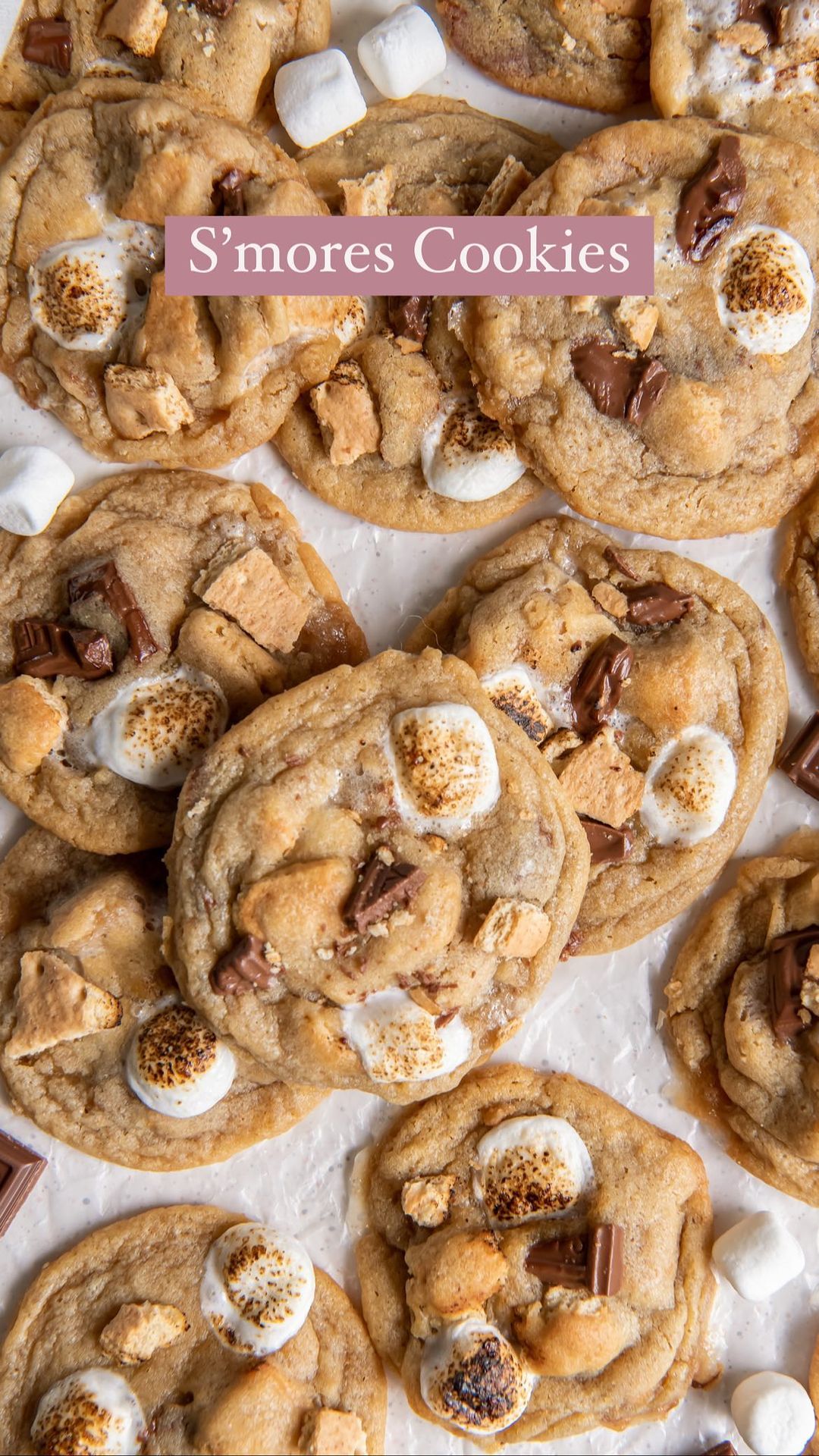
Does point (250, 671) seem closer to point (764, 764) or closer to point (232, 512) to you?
point (232, 512)

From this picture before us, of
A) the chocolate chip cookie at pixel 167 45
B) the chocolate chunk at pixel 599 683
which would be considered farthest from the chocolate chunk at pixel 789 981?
the chocolate chip cookie at pixel 167 45

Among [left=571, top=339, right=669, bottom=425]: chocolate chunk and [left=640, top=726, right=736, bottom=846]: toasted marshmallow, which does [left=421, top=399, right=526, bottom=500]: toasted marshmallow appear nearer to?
[left=571, top=339, right=669, bottom=425]: chocolate chunk

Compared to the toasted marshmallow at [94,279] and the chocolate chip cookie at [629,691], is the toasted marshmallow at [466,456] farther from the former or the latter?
the toasted marshmallow at [94,279]

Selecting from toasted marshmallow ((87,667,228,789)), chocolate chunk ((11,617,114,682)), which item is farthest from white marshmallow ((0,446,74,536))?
toasted marshmallow ((87,667,228,789))

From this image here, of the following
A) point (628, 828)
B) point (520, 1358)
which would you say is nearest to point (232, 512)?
point (628, 828)

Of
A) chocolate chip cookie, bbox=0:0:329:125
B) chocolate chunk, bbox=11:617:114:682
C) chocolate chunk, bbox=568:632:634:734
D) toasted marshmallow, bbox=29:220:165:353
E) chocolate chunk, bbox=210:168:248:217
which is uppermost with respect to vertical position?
chocolate chip cookie, bbox=0:0:329:125
